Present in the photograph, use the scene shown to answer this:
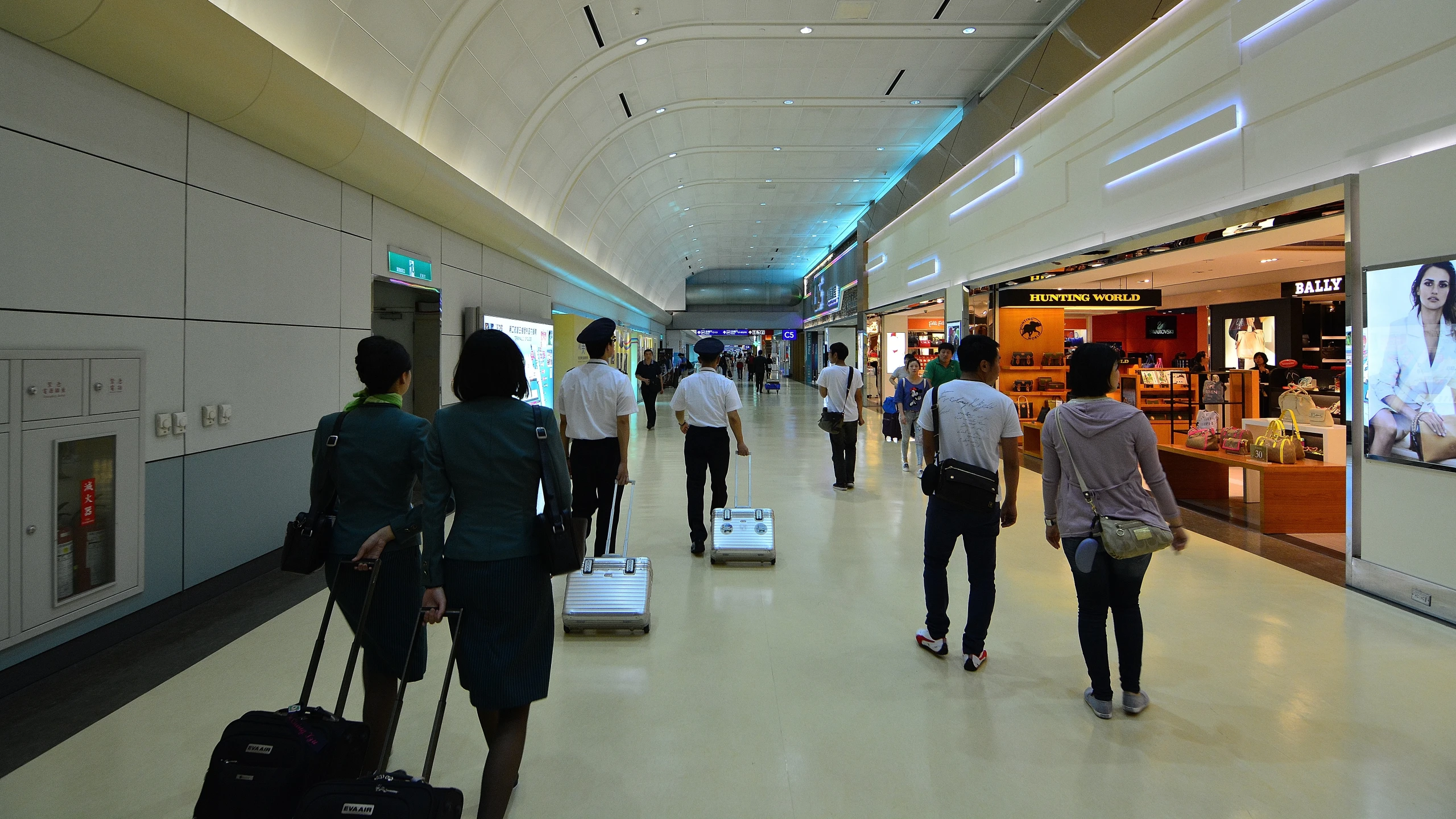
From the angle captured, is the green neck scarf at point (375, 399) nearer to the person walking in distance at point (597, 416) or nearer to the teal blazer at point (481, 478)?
the teal blazer at point (481, 478)

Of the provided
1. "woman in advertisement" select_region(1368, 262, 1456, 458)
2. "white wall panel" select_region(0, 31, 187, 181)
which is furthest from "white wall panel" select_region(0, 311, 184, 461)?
"woman in advertisement" select_region(1368, 262, 1456, 458)

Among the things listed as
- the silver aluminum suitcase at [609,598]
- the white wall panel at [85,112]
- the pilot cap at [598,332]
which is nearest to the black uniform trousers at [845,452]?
the pilot cap at [598,332]

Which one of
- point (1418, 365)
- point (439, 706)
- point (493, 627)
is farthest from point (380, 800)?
point (1418, 365)

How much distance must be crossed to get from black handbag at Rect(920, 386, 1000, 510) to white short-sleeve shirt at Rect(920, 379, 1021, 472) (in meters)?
0.06

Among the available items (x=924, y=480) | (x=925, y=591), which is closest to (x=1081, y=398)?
(x=924, y=480)

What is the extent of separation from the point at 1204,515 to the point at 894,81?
8.31 meters

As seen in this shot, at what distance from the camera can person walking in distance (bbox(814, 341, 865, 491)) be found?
→ 802 centimetres

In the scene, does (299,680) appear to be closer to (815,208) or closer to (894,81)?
(894,81)

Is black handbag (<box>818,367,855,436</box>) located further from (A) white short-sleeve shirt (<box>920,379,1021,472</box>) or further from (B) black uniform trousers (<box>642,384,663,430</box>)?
(B) black uniform trousers (<box>642,384,663,430</box>)

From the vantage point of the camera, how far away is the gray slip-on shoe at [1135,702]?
3.00 metres

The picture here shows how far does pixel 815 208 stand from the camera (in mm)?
22641

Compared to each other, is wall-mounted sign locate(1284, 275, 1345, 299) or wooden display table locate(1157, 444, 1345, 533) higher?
wall-mounted sign locate(1284, 275, 1345, 299)

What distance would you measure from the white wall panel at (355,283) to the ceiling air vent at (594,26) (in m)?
3.96

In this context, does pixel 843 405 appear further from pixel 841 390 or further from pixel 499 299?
pixel 499 299
